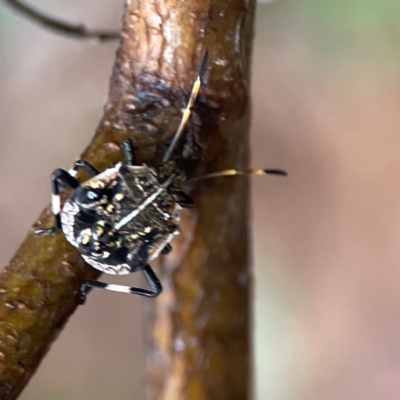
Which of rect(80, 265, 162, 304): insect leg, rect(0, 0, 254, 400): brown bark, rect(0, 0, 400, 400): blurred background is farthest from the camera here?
rect(0, 0, 400, 400): blurred background

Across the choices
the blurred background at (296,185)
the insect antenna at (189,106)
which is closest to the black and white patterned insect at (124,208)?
the insect antenna at (189,106)

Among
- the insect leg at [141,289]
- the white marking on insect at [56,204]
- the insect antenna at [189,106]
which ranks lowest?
the insect leg at [141,289]

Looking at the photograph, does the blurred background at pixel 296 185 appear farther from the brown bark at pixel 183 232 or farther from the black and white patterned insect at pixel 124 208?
the black and white patterned insect at pixel 124 208

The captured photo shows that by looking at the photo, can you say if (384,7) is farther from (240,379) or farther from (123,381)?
(123,381)

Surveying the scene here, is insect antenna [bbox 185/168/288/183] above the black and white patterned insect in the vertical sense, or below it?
above

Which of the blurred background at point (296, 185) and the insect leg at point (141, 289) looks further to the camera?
the blurred background at point (296, 185)

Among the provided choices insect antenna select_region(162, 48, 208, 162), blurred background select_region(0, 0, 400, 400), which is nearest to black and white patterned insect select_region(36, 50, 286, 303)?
insect antenna select_region(162, 48, 208, 162)

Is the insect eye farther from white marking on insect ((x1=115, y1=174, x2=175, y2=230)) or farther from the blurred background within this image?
the blurred background

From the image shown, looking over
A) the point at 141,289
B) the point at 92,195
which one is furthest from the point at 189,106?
the point at 141,289
